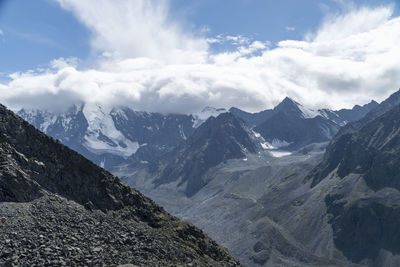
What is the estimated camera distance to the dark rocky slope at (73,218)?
53.2 m

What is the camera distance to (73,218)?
62.2 m

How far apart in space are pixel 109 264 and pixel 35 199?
17181mm

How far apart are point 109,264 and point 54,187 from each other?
67.1ft

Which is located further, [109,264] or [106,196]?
[106,196]

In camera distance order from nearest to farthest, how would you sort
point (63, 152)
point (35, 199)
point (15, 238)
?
point (15, 238) → point (35, 199) → point (63, 152)

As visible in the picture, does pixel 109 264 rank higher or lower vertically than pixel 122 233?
lower

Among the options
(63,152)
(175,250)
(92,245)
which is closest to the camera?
(92,245)

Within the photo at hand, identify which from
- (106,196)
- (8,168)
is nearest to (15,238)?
(8,168)

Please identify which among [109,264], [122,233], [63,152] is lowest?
[109,264]

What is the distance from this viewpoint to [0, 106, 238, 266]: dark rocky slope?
53.2 metres

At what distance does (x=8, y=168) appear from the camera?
211 ft

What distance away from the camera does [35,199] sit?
63.2m

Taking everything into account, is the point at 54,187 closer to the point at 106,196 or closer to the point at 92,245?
the point at 106,196

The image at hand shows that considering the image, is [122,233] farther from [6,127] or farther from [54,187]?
[6,127]
